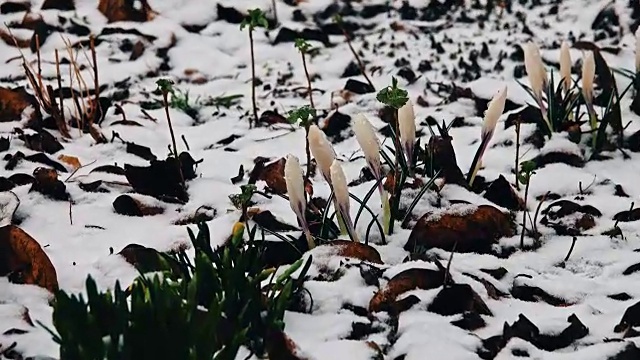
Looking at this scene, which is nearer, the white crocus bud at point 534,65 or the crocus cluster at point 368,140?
the crocus cluster at point 368,140

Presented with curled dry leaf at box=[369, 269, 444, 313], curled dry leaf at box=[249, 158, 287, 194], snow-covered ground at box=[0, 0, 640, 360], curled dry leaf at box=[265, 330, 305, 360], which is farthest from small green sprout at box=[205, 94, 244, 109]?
curled dry leaf at box=[265, 330, 305, 360]

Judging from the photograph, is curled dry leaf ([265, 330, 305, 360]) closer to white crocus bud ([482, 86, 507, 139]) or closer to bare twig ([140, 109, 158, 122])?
white crocus bud ([482, 86, 507, 139])

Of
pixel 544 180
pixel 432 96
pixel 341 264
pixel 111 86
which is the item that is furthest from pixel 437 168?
pixel 111 86

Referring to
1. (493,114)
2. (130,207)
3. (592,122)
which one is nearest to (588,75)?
(592,122)

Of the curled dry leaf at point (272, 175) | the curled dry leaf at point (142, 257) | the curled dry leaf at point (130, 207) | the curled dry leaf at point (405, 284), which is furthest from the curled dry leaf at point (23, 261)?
the curled dry leaf at point (272, 175)

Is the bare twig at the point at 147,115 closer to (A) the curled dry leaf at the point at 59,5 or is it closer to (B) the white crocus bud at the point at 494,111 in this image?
(B) the white crocus bud at the point at 494,111

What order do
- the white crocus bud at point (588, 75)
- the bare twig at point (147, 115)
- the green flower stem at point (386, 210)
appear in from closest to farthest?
the green flower stem at point (386, 210) < the white crocus bud at point (588, 75) < the bare twig at point (147, 115)
